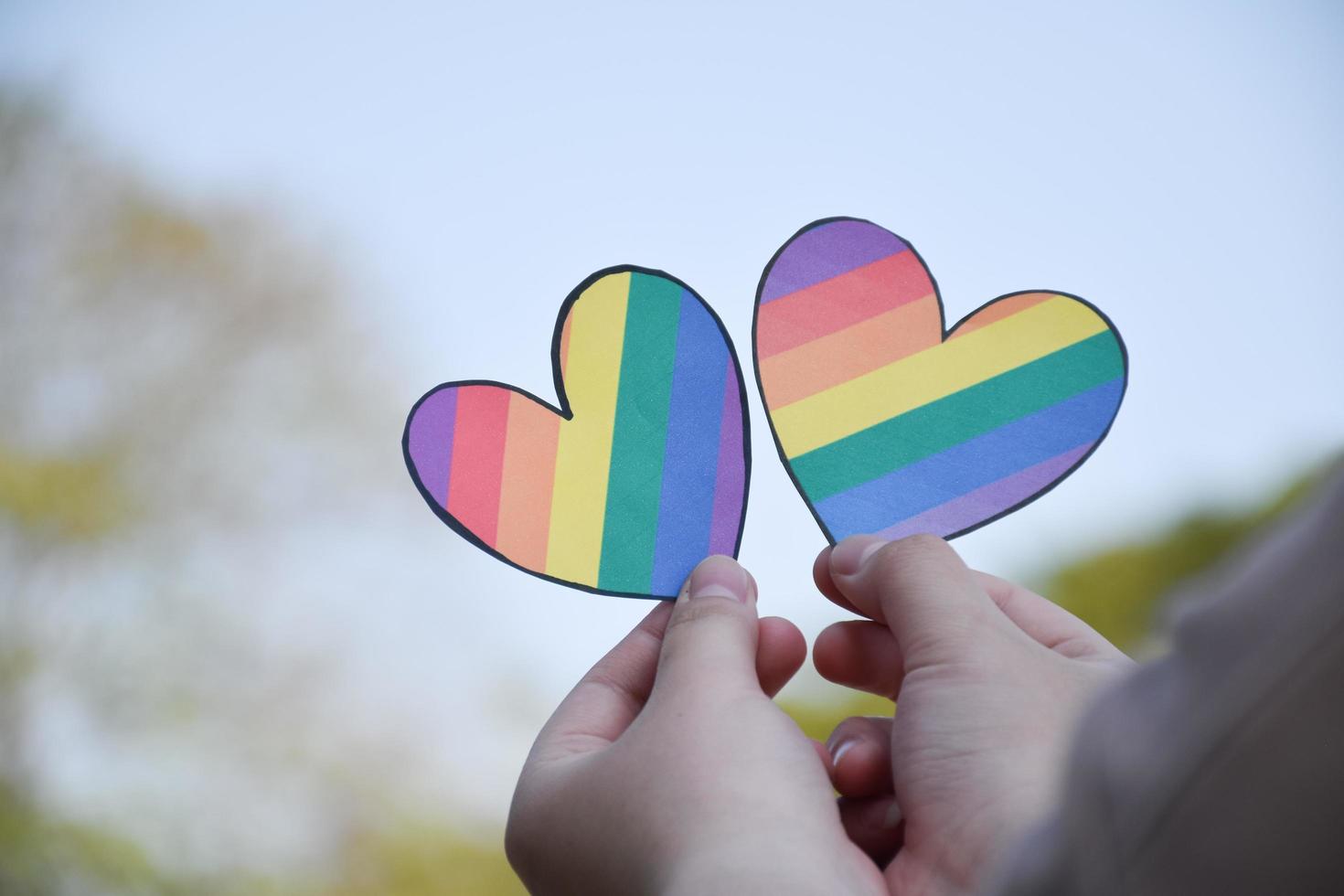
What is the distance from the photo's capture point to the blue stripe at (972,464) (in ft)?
2.36

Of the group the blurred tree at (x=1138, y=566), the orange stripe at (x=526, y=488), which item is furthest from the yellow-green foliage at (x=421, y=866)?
the orange stripe at (x=526, y=488)

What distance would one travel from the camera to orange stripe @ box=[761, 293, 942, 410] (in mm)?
729

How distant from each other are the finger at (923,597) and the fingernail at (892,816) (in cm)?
9

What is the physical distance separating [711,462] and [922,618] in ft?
0.68

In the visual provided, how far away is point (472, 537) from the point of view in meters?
0.67

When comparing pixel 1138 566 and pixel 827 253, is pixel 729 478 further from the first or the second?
pixel 1138 566

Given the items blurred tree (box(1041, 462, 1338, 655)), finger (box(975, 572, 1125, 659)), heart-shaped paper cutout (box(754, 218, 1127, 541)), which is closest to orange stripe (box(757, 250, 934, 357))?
heart-shaped paper cutout (box(754, 218, 1127, 541))

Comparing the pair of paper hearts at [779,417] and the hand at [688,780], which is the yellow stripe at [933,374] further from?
the hand at [688,780]

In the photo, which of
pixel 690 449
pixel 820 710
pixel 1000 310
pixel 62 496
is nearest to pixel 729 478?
pixel 690 449

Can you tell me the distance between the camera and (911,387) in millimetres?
736

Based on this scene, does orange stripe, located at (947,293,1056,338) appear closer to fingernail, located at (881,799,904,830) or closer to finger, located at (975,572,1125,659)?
finger, located at (975,572,1125,659)

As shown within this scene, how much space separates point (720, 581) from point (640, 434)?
0.13 m

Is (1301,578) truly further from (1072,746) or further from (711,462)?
(711,462)

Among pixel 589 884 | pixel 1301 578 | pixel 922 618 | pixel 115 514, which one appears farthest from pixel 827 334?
pixel 115 514
